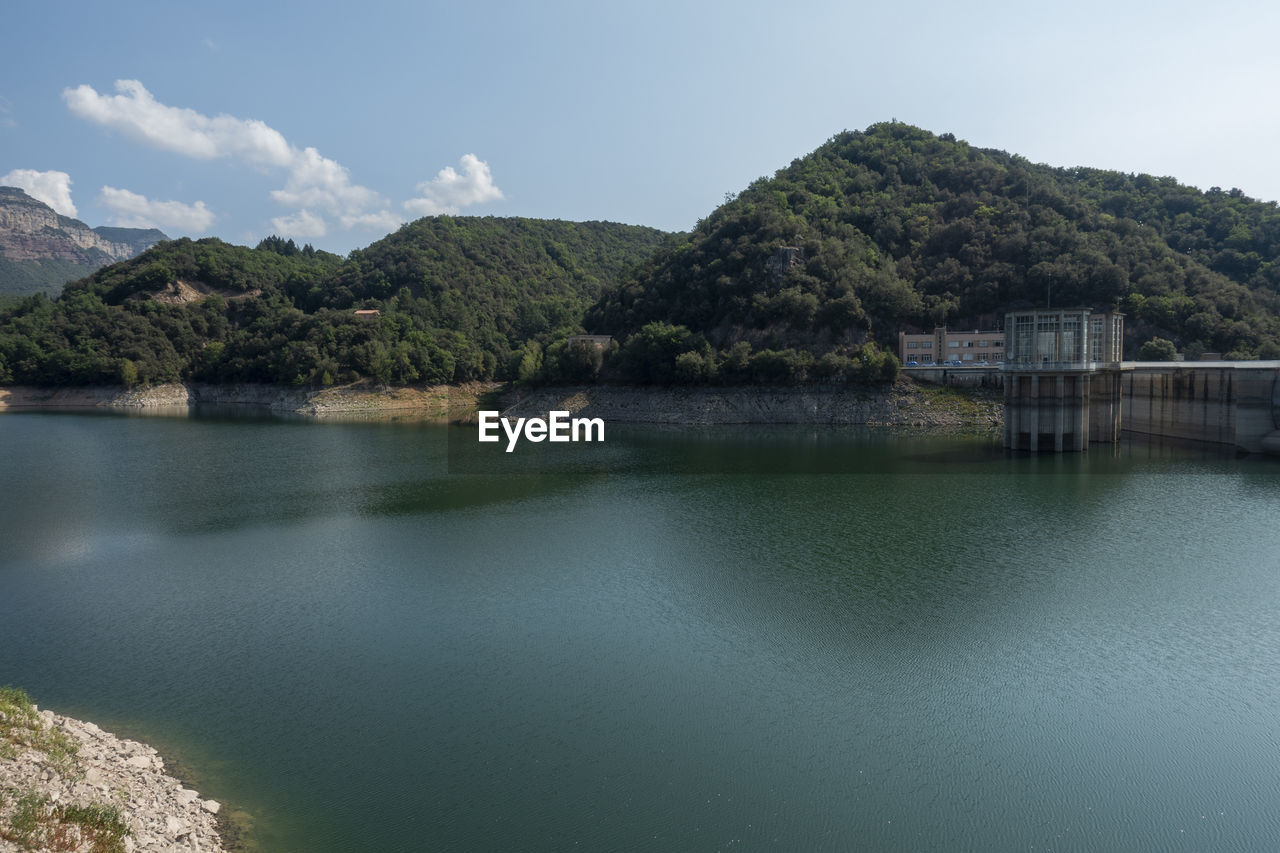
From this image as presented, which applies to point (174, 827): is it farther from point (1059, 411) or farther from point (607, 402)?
point (607, 402)

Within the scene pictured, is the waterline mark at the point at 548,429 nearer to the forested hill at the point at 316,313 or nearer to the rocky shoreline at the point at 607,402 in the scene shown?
the rocky shoreline at the point at 607,402


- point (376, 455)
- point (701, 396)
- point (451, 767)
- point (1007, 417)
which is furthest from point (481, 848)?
point (701, 396)

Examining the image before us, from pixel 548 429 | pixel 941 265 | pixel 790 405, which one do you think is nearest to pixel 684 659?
pixel 790 405

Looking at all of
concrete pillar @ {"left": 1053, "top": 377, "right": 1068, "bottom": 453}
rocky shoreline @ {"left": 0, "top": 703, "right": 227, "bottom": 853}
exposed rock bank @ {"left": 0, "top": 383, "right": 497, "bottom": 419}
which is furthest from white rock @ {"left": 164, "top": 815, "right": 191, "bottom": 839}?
exposed rock bank @ {"left": 0, "top": 383, "right": 497, "bottom": 419}

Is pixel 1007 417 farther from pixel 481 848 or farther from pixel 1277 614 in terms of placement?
pixel 481 848

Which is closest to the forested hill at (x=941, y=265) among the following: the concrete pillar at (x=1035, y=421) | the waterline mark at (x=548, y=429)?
the waterline mark at (x=548, y=429)

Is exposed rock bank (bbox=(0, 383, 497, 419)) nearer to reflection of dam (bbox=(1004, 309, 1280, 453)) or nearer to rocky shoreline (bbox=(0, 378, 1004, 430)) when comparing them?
rocky shoreline (bbox=(0, 378, 1004, 430))
